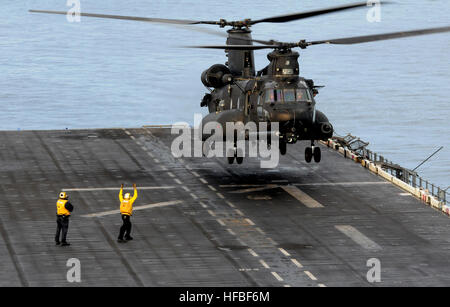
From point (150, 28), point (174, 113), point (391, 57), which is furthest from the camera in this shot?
point (150, 28)

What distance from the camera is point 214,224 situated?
147 ft

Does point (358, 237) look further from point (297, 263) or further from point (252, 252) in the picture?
point (252, 252)

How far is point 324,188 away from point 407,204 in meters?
4.84

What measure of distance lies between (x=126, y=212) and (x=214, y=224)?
5646mm

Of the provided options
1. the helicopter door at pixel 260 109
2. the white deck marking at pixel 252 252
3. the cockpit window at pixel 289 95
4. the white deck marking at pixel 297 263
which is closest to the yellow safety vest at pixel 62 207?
the white deck marking at pixel 252 252

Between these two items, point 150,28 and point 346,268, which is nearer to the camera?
point 346,268

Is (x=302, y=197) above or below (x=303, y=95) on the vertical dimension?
below

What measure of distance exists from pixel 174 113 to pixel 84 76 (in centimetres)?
2757

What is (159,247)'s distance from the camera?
40938 mm

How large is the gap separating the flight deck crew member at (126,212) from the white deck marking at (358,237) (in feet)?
30.5

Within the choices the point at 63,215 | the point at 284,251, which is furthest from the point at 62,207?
the point at 284,251

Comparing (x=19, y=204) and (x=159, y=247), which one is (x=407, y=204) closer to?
(x=159, y=247)
